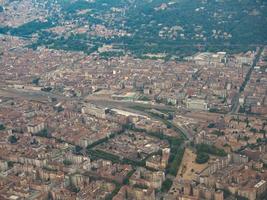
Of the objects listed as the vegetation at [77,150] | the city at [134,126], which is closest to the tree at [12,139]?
the city at [134,126]

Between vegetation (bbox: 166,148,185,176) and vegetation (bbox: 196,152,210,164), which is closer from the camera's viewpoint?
vegetation (bbox: 166,148,185,176)

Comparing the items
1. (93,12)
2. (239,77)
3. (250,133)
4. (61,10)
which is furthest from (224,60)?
(61,10)

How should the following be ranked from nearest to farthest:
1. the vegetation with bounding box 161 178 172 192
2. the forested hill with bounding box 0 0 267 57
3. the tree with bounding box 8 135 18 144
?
1. the vegetation with bounding box 161 178 172 192
2. the tree with bounding box 8 135 18 144
3. the forested hill with bounding box 0 0 267 57

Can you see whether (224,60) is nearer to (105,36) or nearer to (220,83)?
(220,83)

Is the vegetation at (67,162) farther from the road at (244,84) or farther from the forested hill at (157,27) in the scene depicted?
the forested hill at (157,27)

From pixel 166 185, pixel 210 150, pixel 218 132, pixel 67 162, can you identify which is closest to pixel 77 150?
pixel 67 162

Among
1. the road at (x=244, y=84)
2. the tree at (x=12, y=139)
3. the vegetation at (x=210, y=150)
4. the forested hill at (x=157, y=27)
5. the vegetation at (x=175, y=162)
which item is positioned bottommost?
the vegetation at (x=175, y=162)

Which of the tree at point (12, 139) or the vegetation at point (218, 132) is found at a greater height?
the vegetation at point (218, 132)

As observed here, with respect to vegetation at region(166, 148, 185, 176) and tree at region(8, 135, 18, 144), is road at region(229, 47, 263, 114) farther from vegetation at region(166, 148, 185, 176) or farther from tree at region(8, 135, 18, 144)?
tree at region(8, 135, 18, 144)

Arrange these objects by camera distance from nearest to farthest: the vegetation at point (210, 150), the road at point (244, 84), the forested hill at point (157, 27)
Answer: the vegetation at point (210, 150) → the road at point (244, 84) → the forested hill at point (157, 27)

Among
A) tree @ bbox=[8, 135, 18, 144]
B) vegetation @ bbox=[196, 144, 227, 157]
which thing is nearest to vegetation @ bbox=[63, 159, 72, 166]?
tree @ bbox=[8, 135, 18, 144]

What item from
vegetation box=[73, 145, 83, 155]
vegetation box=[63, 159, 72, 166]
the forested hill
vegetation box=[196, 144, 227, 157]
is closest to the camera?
vegetation box=[63, 159, 72, 166]
